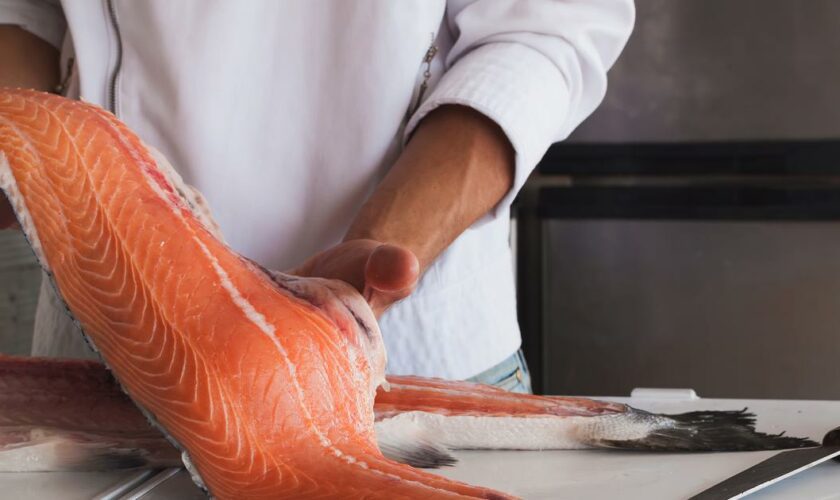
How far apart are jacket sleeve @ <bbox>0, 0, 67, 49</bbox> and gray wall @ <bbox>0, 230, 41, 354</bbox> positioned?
1555mm

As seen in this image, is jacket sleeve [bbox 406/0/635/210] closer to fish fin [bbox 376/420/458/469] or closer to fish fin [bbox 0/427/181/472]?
fish fin [bbox 376/420/458/469]

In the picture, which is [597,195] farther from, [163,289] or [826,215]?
[163,289]

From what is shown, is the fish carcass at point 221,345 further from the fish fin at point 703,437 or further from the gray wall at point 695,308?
the gray wall at point 695,308

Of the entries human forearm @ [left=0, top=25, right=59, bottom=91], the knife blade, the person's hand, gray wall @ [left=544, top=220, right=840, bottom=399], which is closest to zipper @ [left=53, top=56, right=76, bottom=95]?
human forearm @ [left=0, top=25, right=59, bottom=91]

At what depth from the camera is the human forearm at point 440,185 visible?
102 cm

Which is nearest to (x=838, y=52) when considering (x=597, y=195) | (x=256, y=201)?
(x=597, y=195)

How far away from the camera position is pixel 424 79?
4.08 ft

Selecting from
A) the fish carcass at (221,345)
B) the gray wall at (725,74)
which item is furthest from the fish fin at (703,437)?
the gray wall at (725,74)

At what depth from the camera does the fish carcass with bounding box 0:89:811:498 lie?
0.76 m

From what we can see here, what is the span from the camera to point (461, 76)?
1.14 m

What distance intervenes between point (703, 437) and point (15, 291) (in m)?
2.40

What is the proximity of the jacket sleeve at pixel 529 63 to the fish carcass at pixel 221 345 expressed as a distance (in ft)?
1.07

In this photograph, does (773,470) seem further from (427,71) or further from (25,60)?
(25,60)

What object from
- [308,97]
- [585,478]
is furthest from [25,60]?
[585,478]
